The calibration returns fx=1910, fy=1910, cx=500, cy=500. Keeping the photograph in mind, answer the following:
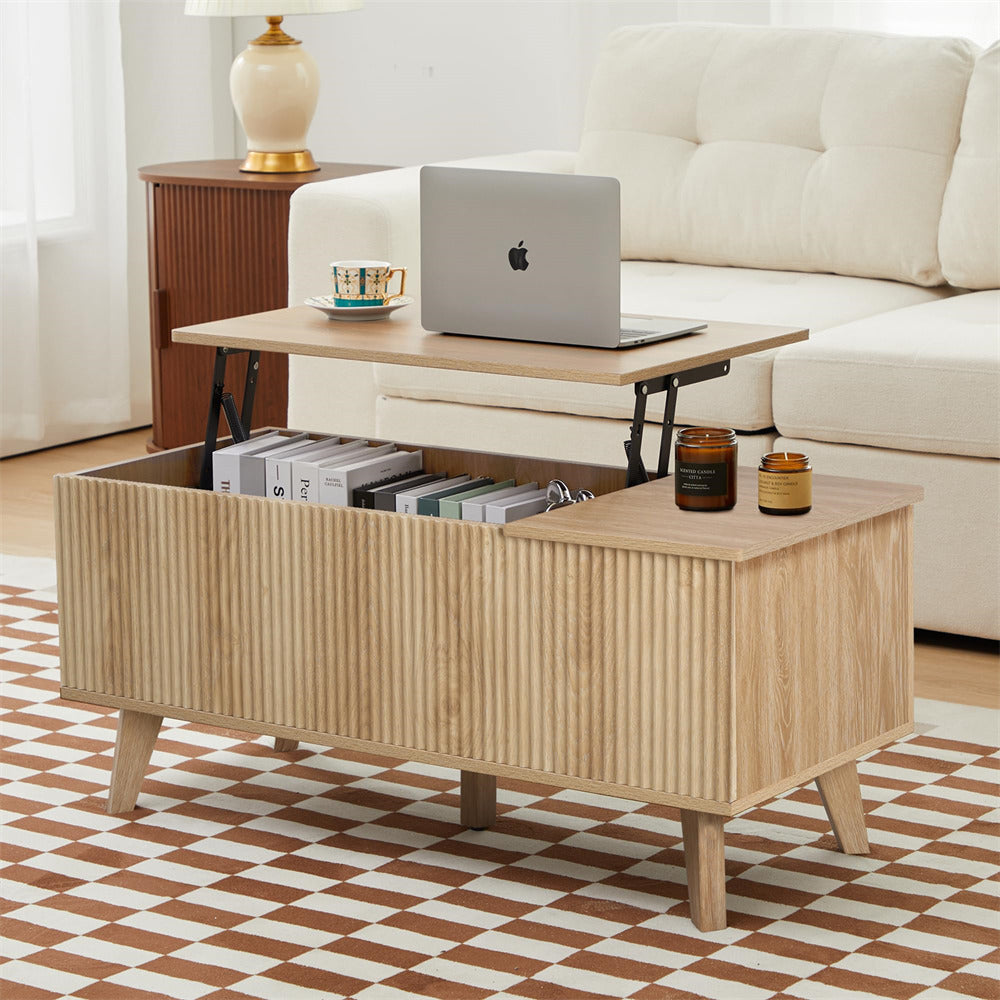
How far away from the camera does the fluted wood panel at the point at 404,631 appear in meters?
1.94

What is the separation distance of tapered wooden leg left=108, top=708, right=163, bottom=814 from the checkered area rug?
0.04 m

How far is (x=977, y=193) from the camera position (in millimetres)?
3277

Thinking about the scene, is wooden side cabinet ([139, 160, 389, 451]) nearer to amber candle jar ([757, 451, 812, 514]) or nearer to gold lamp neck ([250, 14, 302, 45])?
gold lamp neck ([250, 14, 302, 45])

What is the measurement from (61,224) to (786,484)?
2.87 metres

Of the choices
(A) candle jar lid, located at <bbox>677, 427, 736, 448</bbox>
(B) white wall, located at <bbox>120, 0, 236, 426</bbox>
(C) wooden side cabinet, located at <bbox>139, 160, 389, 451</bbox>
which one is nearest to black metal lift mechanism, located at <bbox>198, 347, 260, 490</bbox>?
(A) candle jar lid, located at <bbox>677, 427, 736, 448</bbox>

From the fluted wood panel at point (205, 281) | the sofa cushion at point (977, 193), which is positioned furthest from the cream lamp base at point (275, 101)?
the sofa cushion at point (977, 193)

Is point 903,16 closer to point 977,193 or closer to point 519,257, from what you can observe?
point 977,193

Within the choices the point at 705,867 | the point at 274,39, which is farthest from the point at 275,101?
the point at 705,867

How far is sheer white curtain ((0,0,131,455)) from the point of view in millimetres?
4246

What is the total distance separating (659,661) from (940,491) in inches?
42.6

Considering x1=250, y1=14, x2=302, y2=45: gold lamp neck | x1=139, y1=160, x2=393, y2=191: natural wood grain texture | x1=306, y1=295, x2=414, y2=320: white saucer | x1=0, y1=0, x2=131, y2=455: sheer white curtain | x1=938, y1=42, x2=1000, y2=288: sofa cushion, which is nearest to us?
x1=306, y1=295, x2=414, y2=320: white saucer

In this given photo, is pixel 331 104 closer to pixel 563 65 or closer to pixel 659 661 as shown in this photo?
pixel 563 65

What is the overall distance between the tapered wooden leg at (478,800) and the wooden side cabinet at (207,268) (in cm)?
179

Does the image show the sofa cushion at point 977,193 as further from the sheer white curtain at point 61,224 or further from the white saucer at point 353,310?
the sheer white curtain at point 61,224
